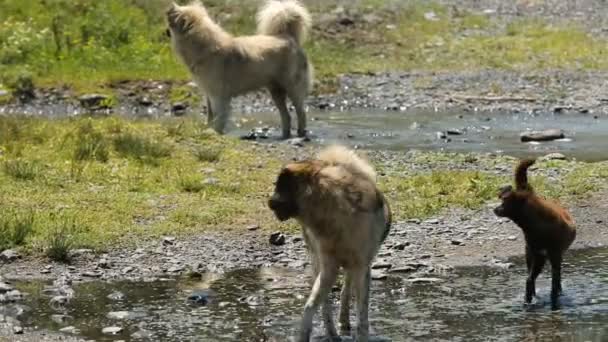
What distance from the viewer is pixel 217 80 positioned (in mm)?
21969

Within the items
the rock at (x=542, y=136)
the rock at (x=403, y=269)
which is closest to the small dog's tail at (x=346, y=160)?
the rock at (x=403, y=269)

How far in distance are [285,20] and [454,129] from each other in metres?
3.72

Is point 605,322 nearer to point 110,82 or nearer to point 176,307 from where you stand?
point 176,307

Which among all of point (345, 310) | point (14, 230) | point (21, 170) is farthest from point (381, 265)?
point (21, 170)

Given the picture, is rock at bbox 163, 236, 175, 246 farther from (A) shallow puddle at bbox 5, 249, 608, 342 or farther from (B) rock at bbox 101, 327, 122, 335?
(B) rock at bbox 101, 327, 122, 335

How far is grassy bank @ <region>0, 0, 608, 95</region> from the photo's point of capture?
99.6 ft

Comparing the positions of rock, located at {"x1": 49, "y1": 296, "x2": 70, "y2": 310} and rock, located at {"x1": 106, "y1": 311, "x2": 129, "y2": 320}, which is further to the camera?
rock, located at {"x1": 49, "y1": 296, "x2": 70, "y2": 310}

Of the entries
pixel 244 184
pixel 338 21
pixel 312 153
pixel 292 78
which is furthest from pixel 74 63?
pixel 244 184

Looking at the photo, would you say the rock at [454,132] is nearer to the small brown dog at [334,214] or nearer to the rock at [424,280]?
the rock at [424,280]

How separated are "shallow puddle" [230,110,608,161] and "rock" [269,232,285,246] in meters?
7.33

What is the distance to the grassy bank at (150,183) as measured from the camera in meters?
14.5

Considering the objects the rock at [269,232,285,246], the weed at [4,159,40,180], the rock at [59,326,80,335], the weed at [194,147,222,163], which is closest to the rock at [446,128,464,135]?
the weed at [194,147,222,163]

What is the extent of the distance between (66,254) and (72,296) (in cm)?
130

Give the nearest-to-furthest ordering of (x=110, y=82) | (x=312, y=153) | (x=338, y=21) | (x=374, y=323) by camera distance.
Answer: (x=374, y=323) → (x=312, y=153) → (x=110, y=82) → (x=338, y=21)
